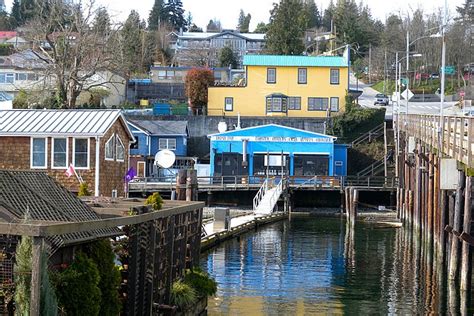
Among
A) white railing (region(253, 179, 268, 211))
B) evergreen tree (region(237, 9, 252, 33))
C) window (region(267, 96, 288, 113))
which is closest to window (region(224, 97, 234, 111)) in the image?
window (region(267, 96, 288, 113))

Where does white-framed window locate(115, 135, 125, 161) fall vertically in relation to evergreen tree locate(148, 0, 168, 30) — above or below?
below

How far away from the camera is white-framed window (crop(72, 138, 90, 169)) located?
35844mm

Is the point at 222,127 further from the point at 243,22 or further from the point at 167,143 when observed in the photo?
the point at 243,22

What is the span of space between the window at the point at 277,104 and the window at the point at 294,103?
718 mm

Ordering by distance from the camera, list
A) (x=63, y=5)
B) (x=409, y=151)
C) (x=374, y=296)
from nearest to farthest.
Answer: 1. (x=374, y=296)
2. (x=409, y=151)
3. (x=63, y=5)

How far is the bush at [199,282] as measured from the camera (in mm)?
20883

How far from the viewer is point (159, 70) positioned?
10400 cm

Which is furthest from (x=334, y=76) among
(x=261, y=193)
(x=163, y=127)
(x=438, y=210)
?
(x=438, y=210)

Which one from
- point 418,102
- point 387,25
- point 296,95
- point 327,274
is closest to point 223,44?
point 387,25

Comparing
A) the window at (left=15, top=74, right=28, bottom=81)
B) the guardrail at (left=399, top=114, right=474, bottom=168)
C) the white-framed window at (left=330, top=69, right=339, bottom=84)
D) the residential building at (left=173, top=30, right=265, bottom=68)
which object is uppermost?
the residential building at (left=173, top=30, right=265, bottom=68)

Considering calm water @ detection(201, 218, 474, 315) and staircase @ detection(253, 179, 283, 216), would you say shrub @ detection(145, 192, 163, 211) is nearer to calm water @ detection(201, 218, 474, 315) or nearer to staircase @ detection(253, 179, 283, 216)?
calm water @ detection(201, 218, 474, 315)

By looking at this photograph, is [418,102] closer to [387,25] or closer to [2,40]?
[387,25]

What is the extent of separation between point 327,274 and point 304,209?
2943 centimetres

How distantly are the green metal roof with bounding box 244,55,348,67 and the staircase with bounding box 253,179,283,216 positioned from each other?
19786 mm
